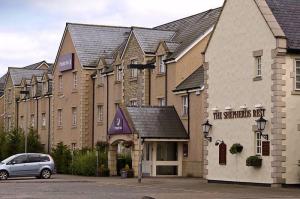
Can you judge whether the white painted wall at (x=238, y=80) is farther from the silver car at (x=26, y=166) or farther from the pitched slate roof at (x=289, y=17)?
the silver car at (x=26, y=166)

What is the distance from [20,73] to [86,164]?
31.0m

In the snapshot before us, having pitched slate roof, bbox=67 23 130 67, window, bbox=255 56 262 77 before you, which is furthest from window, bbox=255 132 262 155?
pitched slate roof, bbox=67 23 130 67

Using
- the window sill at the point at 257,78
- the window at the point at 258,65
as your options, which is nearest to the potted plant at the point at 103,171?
the window sill at the point at 257,78

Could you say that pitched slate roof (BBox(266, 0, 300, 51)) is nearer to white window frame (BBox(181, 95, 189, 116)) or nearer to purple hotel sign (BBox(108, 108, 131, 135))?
white window frame (BBox(181, 95, 189, 116))

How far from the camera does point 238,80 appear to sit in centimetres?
3753

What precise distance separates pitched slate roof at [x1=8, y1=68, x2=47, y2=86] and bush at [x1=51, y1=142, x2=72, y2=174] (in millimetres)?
21702

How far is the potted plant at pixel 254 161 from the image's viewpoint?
35125mm

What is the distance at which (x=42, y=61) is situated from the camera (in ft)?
292

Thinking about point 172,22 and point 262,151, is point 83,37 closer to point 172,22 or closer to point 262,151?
point 172,22

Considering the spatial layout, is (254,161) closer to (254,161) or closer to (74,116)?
(254,161)

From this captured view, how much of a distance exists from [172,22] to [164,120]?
1593cm

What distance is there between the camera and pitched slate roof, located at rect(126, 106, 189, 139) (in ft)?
151

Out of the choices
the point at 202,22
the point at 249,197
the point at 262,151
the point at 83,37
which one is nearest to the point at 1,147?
the point at 83,37

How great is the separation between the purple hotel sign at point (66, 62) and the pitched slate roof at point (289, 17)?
28895 mm
